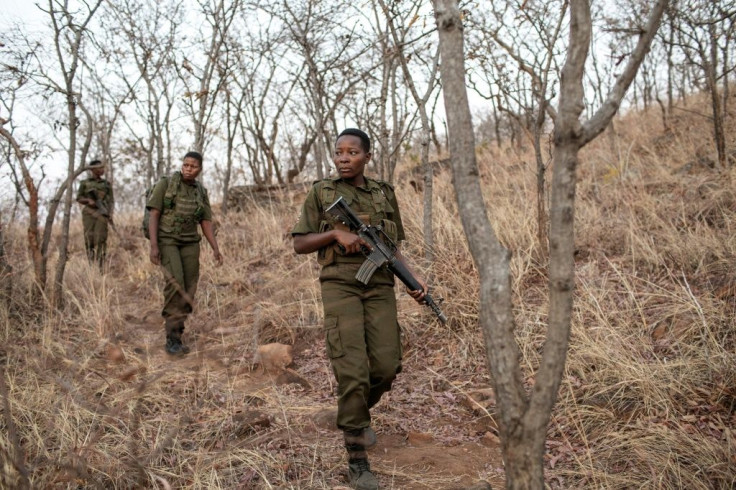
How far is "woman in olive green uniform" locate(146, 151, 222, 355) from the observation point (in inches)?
181

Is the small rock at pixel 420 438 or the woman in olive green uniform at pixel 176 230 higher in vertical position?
the woman in olive green uniform at pixel 176 230

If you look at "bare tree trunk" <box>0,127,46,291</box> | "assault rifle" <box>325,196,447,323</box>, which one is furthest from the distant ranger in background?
"assault rifle" <box>325,196,447,323</box>

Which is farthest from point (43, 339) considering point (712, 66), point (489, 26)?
point (712, 66)

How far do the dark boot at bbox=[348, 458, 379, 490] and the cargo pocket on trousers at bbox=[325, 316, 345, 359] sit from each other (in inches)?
19.5

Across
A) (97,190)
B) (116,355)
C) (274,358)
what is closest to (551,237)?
(274,358)

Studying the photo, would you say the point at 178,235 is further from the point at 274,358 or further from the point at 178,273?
the point at 274,358

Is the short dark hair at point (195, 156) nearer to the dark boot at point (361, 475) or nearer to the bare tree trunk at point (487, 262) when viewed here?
the dark boot at point (361, 475)

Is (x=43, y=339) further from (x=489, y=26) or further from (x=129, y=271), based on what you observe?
(x=489, y=26)

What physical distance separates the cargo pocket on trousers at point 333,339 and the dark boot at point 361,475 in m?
0.49

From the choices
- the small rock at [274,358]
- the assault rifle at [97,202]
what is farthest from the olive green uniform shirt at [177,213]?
the assault rifle at [97,202]

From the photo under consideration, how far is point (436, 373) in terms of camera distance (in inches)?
142

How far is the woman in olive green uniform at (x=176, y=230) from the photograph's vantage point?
459cm

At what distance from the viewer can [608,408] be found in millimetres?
2934

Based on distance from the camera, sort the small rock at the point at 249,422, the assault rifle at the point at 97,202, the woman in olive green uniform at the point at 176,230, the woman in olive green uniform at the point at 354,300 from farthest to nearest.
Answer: the assault rifle at the point at 97,202, the woman in olive green uniform at the point at 176,230, the small rock at the point at 249,422, the woman in olive green uniform at the point at 354,300
